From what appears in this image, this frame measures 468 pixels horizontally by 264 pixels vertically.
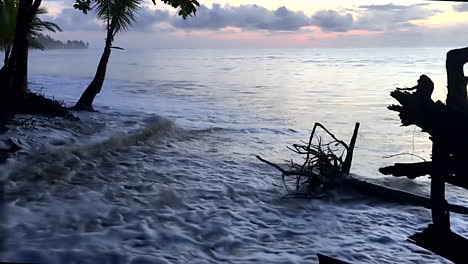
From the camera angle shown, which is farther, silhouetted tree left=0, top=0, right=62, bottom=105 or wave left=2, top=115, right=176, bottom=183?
silhouetted tree left=0, top=0, right=62, bottom=105

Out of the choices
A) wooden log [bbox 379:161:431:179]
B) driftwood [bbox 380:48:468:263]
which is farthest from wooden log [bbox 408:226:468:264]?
wooden log [bbox 379:161:431:179]

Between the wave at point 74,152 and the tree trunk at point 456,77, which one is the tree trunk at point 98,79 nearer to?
the wave at point 74,152

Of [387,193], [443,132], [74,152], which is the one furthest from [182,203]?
[443,132]

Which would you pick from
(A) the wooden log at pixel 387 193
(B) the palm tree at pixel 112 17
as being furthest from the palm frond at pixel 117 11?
(A) the wooden log at pixel 387 193

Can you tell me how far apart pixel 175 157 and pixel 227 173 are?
5.48 feet

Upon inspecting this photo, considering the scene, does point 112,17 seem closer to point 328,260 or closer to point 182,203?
point 182,203

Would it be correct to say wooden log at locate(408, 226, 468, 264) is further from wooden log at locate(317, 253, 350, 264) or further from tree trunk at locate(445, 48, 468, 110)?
tree trunk at locate(445, 48, 468, 110)

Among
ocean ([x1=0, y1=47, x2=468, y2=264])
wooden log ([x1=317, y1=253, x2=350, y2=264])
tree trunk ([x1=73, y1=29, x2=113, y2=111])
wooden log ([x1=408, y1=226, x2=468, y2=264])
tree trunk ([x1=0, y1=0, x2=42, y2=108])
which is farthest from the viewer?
tree trunk ([x1=73, y1=29, x2=113, y2=111])

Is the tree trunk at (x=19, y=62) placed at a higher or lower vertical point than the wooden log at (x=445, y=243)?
higher

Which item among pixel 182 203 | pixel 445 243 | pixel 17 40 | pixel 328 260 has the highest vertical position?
pixel 17 40

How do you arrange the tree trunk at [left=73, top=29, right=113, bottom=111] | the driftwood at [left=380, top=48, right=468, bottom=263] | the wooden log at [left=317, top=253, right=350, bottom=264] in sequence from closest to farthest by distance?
the driftwood at [left=380, top=48, right=468, bottom=263] → the wooden log at [left=317, top=253, right=350, bottom=264] → the tree trunk at [left=73, top=29, right=113, bottom=111]

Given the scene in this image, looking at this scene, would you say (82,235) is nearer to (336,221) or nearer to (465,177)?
(336,221)

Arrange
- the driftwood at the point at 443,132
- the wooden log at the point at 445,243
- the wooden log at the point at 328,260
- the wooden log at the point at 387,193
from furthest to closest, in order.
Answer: the wooden log at the point at 387,193 < the wooden log at the point at 328,260 < the wooden log at the point at 445,243 < the driftwood at the point at 443,132

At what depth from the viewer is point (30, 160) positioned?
330 inches
